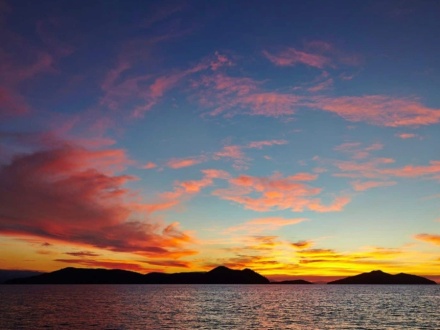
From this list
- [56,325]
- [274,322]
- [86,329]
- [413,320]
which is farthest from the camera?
[413,320]

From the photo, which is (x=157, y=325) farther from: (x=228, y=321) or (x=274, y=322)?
(x=274, y=322)

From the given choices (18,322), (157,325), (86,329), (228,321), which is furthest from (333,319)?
(18,322)

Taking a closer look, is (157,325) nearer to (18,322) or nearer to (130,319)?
(130,319)

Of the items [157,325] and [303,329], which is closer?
[303,329]

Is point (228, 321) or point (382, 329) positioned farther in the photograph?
point (228, 321)

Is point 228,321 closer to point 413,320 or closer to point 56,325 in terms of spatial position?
point 56,325

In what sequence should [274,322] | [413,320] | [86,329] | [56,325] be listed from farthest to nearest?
[413,320]
[274,322]
[56,325]
[86,329]

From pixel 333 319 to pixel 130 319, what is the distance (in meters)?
44.5

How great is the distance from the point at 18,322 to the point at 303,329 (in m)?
55.6

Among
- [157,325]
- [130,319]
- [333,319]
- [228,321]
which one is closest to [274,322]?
[228,321]

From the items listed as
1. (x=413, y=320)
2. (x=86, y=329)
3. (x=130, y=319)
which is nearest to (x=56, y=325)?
(x=86, y=329)

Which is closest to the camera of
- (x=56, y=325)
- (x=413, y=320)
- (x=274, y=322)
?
(x=56, y=325)

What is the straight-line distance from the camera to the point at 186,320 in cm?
8950

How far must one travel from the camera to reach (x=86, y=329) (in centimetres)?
7281
